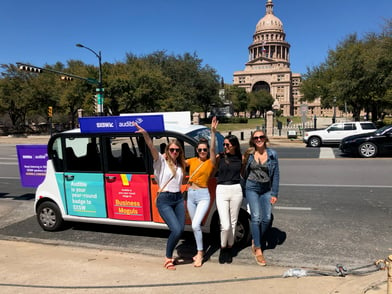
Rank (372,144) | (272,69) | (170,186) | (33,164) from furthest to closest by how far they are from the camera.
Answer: (272,69)
(372,144)
(33,164)
(170,186)

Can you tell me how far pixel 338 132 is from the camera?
2048 cm

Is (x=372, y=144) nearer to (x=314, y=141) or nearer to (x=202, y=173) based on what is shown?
(x=314, y=141)

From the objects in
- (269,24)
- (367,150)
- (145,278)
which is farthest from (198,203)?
(269,24)

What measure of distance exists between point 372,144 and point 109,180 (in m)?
13.2

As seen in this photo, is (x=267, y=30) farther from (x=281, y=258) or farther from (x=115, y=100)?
(x=281, y=258)

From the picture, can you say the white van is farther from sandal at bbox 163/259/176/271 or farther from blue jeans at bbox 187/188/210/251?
sandal at bbox 163/259/176/271

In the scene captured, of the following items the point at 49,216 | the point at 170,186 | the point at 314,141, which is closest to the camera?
the point at 170,186

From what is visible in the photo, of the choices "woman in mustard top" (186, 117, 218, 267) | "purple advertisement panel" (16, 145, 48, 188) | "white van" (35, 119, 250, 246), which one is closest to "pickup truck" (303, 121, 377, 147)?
"white van" (35, 119, 250, 246)

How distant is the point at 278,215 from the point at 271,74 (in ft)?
477

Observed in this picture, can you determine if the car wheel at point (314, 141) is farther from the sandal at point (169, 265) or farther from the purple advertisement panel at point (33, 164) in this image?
the sandal at point (169, 265)

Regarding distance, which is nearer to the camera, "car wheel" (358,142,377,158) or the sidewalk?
the sidewalk

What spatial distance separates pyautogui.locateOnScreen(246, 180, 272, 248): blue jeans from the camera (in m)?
4.16

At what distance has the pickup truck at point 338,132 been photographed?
20203 mm

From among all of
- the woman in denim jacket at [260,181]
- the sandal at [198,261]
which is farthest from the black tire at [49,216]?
the woman in denim jacket at [260,181]
